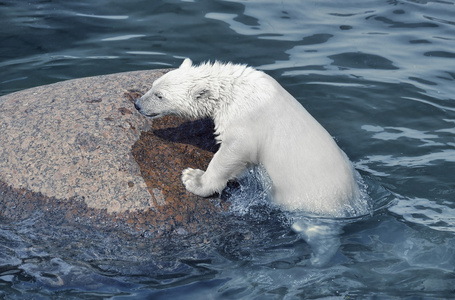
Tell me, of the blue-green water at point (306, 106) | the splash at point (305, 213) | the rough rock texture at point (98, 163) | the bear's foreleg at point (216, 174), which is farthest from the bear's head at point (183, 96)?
the blue-green water at point (306, 106)

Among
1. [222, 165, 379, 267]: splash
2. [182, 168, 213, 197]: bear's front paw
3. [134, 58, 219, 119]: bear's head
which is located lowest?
[222, 165, 379, 267]: splash

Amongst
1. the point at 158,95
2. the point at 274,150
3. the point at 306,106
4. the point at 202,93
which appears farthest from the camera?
the point at 306,106

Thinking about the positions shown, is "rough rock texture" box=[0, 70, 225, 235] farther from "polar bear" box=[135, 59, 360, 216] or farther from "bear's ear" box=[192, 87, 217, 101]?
"bear's ear" box=[192, 87, 217, 101]

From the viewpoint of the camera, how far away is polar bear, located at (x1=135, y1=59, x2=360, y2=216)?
18.3 ft

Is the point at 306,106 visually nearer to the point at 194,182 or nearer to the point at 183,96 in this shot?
the point at 183,96

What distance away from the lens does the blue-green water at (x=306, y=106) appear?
497 cm

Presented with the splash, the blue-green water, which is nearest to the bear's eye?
the splash

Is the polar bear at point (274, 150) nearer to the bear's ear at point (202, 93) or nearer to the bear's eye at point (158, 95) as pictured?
the bear's ear at point (202, 93)

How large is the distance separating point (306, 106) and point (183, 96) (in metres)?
2.97

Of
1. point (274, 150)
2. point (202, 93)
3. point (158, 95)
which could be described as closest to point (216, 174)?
point (274, 150)

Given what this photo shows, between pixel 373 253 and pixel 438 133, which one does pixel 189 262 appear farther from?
pixel 438 133

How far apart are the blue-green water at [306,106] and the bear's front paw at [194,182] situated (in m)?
0.41

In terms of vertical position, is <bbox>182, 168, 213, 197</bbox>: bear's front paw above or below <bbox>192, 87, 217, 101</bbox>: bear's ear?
below

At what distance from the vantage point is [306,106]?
8.45 metres
